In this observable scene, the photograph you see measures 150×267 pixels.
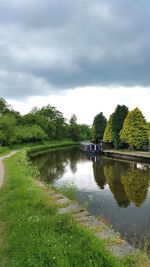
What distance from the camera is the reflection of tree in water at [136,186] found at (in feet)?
49.3

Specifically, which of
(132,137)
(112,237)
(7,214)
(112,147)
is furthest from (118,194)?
(112,147)

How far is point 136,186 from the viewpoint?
1819 centimetres

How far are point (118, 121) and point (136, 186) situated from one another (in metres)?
31.0

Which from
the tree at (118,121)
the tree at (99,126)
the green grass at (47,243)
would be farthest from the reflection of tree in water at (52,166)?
the tree at (99,126)

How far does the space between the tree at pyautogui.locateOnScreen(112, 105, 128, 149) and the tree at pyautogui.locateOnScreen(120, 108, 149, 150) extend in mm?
4502

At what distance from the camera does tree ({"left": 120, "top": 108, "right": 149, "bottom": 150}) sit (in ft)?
138

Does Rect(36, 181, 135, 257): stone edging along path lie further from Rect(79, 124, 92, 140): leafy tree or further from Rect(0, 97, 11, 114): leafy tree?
Rect(79, 124, 92, 140): leafy tree

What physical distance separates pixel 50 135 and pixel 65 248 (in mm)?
80714

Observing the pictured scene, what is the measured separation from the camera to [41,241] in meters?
5.94

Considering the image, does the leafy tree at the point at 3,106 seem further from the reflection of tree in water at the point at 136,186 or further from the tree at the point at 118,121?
the reflection of tree in water at the point at 136,186

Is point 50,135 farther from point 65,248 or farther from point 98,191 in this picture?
point 65,248

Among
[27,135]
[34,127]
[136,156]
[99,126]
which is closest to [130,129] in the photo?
[136,156]

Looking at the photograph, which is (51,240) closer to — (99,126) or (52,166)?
(52,166)

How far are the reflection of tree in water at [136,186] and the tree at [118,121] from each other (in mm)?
24907
